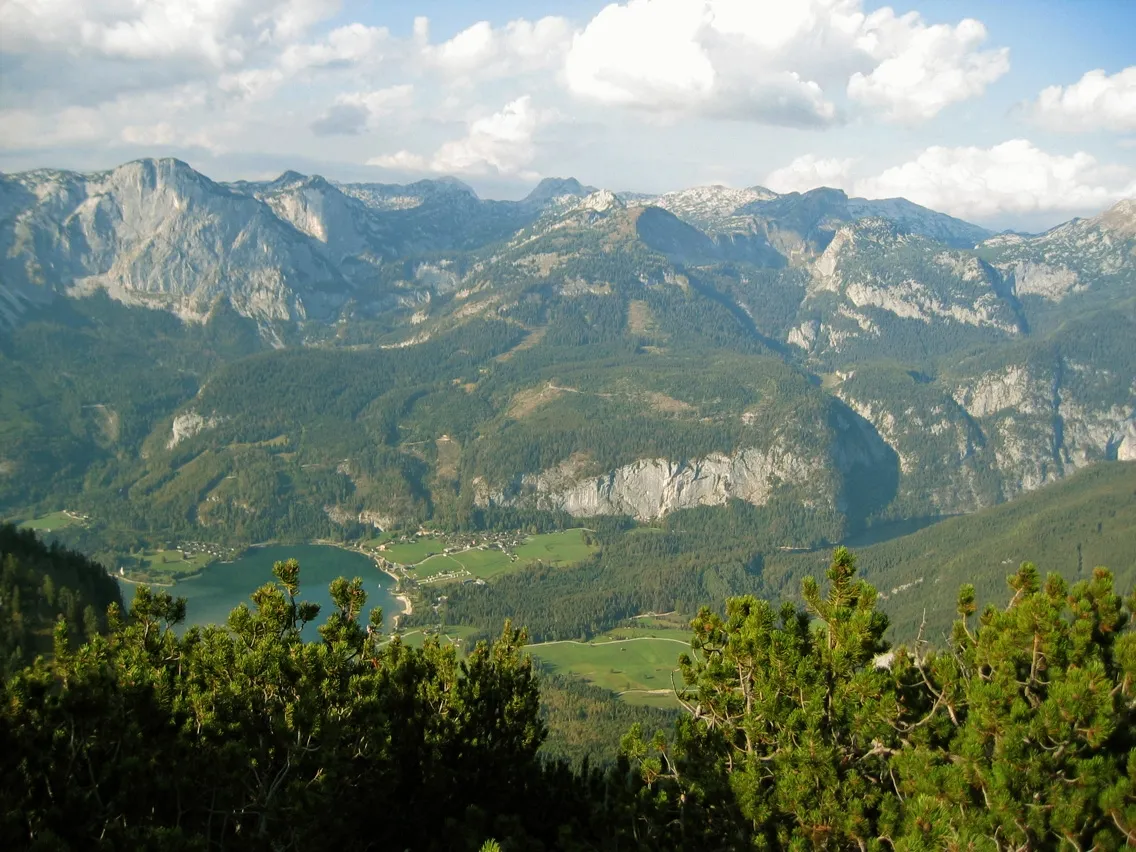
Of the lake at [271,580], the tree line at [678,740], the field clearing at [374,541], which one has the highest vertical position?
the tree line at [678,740]

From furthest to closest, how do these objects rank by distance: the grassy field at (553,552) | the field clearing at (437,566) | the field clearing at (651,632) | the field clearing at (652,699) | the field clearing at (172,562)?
the grassy field at (553,552)
the field clearing at (172,562)
the field clearing at (437,566)
the field clearing at (651,632)
the field clearing at (652,699)

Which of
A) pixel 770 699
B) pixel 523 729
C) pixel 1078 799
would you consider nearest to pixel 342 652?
pixel 523 729

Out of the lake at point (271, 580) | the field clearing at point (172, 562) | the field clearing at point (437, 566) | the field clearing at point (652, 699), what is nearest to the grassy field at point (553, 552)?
the field clearing at point (437, 566)

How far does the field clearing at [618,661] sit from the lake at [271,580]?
27095mm

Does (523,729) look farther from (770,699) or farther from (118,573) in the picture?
(118,573)

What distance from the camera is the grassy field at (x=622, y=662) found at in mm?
117750

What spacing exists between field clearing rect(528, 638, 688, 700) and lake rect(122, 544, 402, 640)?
2709cm

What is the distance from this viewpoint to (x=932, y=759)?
48.7 ft

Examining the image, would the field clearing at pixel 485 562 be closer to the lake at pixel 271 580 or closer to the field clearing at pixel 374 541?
the lake at pixel 271 580

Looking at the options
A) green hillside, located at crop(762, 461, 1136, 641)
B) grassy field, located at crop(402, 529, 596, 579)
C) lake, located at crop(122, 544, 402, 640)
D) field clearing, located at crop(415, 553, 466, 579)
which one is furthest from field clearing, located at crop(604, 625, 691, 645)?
field clearing, located at crop(415, 553, 466, 579)

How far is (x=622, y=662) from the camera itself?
423 ft

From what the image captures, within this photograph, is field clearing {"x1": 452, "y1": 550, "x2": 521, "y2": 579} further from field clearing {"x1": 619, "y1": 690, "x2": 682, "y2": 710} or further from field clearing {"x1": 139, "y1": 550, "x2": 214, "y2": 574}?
field clearing {"x1": 619, "y1": 690, "x2": 682, "y2": 710}

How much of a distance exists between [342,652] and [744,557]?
7000 inches

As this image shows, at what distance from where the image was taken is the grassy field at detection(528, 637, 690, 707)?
117750 millimetres
